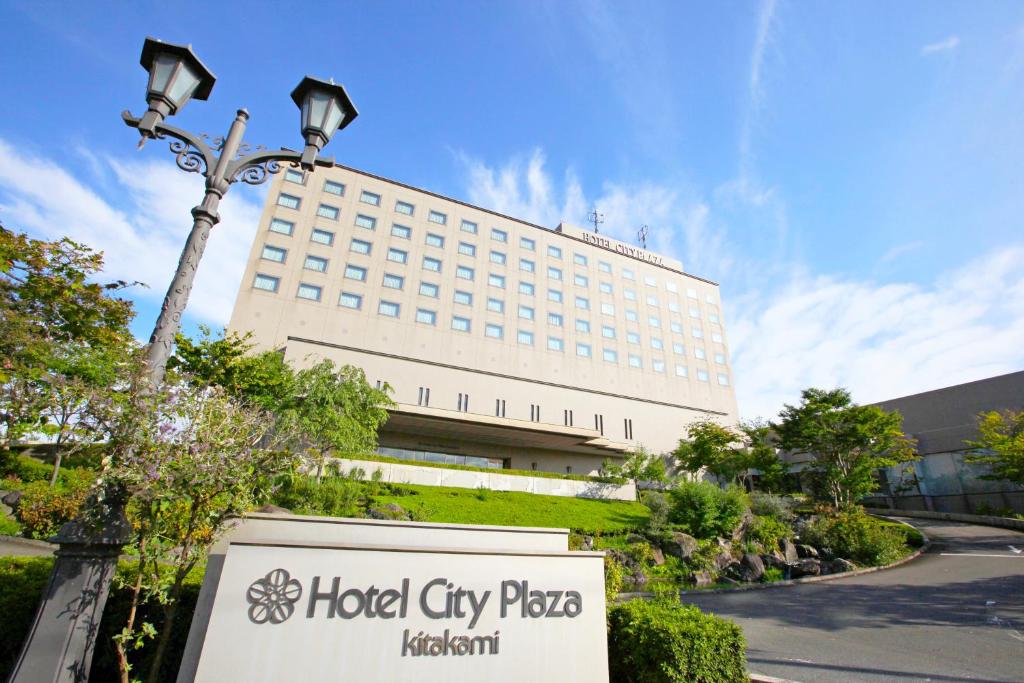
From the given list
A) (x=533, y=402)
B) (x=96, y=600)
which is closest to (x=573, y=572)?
(x=96, y=600)

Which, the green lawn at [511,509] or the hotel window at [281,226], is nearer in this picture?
the green lawn at [511,509]

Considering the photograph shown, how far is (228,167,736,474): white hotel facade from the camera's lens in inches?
1300

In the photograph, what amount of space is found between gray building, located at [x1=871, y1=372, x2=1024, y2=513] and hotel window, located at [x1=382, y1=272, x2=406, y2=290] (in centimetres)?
4216

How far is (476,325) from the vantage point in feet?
126

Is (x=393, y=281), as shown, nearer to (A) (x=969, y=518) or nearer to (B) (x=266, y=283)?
(B) (x=266, y=283)

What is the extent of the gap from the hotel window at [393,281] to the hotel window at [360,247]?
251 cm

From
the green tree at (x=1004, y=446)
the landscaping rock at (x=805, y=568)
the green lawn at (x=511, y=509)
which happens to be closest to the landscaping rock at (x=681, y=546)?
the green lawn at (x=511, y=509)

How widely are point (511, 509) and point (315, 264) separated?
77.2 ft

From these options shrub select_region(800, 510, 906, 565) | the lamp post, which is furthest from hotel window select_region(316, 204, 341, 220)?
shrub select_region(800, 510, 906, 565)

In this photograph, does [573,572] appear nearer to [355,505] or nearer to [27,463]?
[355,505]

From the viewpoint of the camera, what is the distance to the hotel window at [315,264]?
3445cm

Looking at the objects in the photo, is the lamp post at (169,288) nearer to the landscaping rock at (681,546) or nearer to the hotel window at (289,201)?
the landscaping rock at (681,546)

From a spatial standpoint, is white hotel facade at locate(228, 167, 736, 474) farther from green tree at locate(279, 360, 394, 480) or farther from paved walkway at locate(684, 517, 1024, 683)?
paved walkway at locate(684, 517, 1024, 683)

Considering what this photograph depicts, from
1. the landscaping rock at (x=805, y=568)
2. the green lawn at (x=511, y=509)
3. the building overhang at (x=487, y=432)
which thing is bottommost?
the landscaping rock at (x=805, y=568)
